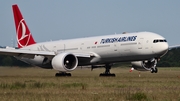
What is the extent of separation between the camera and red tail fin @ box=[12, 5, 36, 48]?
55.3 meters

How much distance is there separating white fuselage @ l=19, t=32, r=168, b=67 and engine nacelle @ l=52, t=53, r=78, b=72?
2.19 m

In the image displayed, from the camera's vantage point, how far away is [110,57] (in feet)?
147

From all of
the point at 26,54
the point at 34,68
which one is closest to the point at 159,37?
the point at 26,54

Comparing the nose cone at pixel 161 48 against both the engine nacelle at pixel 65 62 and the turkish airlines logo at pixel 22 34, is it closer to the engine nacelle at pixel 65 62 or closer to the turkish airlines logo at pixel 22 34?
the engine nacelle at pixel 65 62

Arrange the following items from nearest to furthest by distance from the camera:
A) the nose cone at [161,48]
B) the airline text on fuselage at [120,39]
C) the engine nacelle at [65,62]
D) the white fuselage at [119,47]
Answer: the nose cone at [161,48]
the white fuselage at [119,47]
the engine nacelle at [65,62]
the airline text on fuselage at [120,39]

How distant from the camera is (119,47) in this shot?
144 feet

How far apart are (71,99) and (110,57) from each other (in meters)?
28.1

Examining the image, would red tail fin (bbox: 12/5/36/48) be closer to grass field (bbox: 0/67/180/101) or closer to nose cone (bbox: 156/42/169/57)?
grass field (bbox: 0/67/180/101)

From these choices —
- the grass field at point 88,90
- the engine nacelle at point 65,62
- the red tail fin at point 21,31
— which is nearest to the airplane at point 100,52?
the engine nacelle at point 65,62

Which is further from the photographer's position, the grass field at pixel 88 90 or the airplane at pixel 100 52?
the airplane at pixel 100 52

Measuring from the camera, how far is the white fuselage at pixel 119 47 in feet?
139

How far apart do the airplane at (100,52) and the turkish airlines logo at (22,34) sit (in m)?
→ 2.64

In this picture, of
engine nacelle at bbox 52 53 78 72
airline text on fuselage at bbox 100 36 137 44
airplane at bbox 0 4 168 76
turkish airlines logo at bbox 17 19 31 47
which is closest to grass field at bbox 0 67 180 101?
airplane at bbox 0 4 168 76

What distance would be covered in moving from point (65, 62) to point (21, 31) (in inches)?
496
